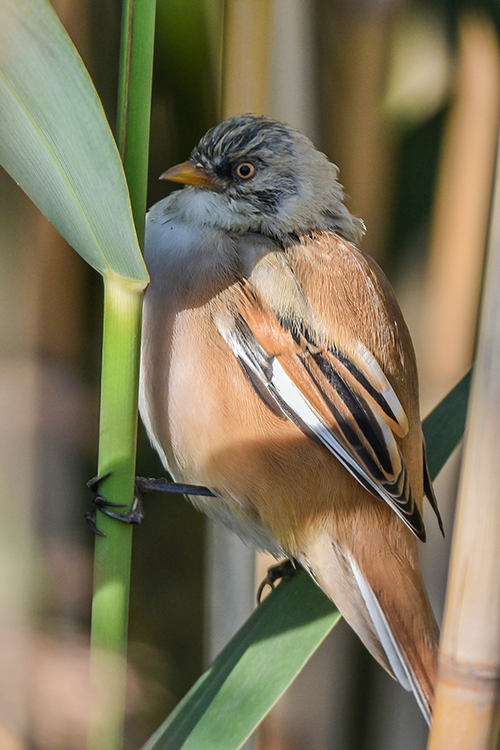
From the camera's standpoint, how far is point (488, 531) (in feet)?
2.25

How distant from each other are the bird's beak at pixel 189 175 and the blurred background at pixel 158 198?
202 mm

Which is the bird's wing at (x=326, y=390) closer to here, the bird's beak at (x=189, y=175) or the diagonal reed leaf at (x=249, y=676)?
the diagonal reed leaf at (x=249, y=676)

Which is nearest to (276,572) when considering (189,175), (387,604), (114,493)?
(387,604)

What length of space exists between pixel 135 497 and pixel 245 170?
2.31 ft

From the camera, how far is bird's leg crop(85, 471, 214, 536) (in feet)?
2.62

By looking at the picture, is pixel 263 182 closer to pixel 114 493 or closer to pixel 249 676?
pixel 114 493

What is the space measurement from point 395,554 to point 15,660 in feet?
2.42

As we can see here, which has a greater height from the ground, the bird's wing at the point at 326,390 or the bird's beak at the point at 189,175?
the bird's beak at the point at 189,175

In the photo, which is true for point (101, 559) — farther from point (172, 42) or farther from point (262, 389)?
point (172, 42)

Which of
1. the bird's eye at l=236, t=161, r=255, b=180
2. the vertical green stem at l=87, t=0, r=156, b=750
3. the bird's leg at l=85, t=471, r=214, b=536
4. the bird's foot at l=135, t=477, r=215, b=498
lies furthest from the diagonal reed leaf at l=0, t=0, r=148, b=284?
the bird's eye at l=236, t=161, r=255, b=180

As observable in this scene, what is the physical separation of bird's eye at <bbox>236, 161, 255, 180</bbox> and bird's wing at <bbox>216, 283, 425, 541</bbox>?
31cm

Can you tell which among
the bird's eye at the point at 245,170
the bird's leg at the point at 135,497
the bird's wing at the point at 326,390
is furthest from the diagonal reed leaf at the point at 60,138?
the bird's eye at the point at 245,170

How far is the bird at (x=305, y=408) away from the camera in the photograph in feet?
3.57

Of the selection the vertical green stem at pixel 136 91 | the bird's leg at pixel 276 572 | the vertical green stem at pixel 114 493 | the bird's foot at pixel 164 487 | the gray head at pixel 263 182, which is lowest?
the bird's leg at pixel 276 572
